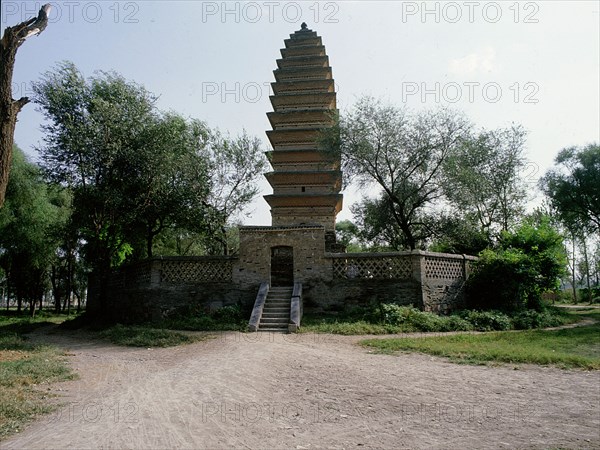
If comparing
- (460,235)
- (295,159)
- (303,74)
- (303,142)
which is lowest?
(460,235)

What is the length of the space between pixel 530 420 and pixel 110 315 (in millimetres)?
17346

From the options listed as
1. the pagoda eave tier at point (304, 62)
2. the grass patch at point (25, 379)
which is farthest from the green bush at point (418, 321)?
the pagoda eave tier at point (304, 62)

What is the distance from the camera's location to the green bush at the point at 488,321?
1335 cm

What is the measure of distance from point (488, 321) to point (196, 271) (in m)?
10.4

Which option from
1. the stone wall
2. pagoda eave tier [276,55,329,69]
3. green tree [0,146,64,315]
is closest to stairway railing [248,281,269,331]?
the stone wall

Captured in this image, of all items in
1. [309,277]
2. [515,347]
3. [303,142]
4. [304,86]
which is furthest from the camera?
[304,86]

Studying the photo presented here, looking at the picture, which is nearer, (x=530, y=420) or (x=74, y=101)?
(x=530, y=420)

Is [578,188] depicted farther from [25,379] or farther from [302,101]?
[25,379]

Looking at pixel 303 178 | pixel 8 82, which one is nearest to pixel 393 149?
pixel 303 178

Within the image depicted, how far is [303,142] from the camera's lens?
2466cm

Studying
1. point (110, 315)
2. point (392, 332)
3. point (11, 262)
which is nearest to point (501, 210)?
point (392, 332)

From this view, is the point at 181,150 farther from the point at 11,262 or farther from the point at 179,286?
the point at 11,262

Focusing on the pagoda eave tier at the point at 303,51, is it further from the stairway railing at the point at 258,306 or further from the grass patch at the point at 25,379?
the grass patch at the point at 25,379

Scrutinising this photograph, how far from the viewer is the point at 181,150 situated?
18.7 metres
